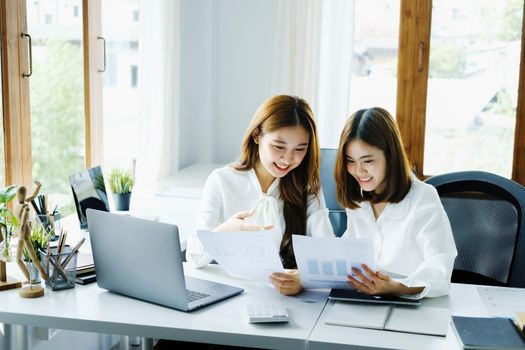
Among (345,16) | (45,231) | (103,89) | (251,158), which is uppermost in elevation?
(345,16)

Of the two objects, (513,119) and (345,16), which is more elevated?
(345,16)

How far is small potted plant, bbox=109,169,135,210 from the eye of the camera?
113 inches

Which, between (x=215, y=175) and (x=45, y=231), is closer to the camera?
(x=45, y=231)

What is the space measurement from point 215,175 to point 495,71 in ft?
6.15

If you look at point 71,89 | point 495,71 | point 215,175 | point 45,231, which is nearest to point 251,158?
point 215,175

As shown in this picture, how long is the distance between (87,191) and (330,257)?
114 centimetres

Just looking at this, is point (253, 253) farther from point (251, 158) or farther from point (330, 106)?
point (330, 106)

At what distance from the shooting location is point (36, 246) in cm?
184

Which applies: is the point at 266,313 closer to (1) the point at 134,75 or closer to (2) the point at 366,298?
(2) the point at 366,298

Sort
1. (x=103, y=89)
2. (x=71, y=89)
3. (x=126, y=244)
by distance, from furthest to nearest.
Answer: (x=103, y=89) → (x=71, y=89) → (x=126, y=244)

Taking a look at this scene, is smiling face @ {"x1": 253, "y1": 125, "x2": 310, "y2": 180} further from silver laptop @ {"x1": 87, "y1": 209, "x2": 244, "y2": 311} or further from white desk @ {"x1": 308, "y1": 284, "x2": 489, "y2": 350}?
white desk @ {"x1": 308, "y1": 284, "x2": 489, "y2": 350}

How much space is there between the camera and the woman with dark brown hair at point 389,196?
1932 mm

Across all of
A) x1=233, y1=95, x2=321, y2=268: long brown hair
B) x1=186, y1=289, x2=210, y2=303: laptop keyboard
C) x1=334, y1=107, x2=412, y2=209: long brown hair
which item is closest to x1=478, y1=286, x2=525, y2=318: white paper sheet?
x1=334, y1=107, x2=412, y2=209: long brown hair

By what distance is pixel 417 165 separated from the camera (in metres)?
3.56
